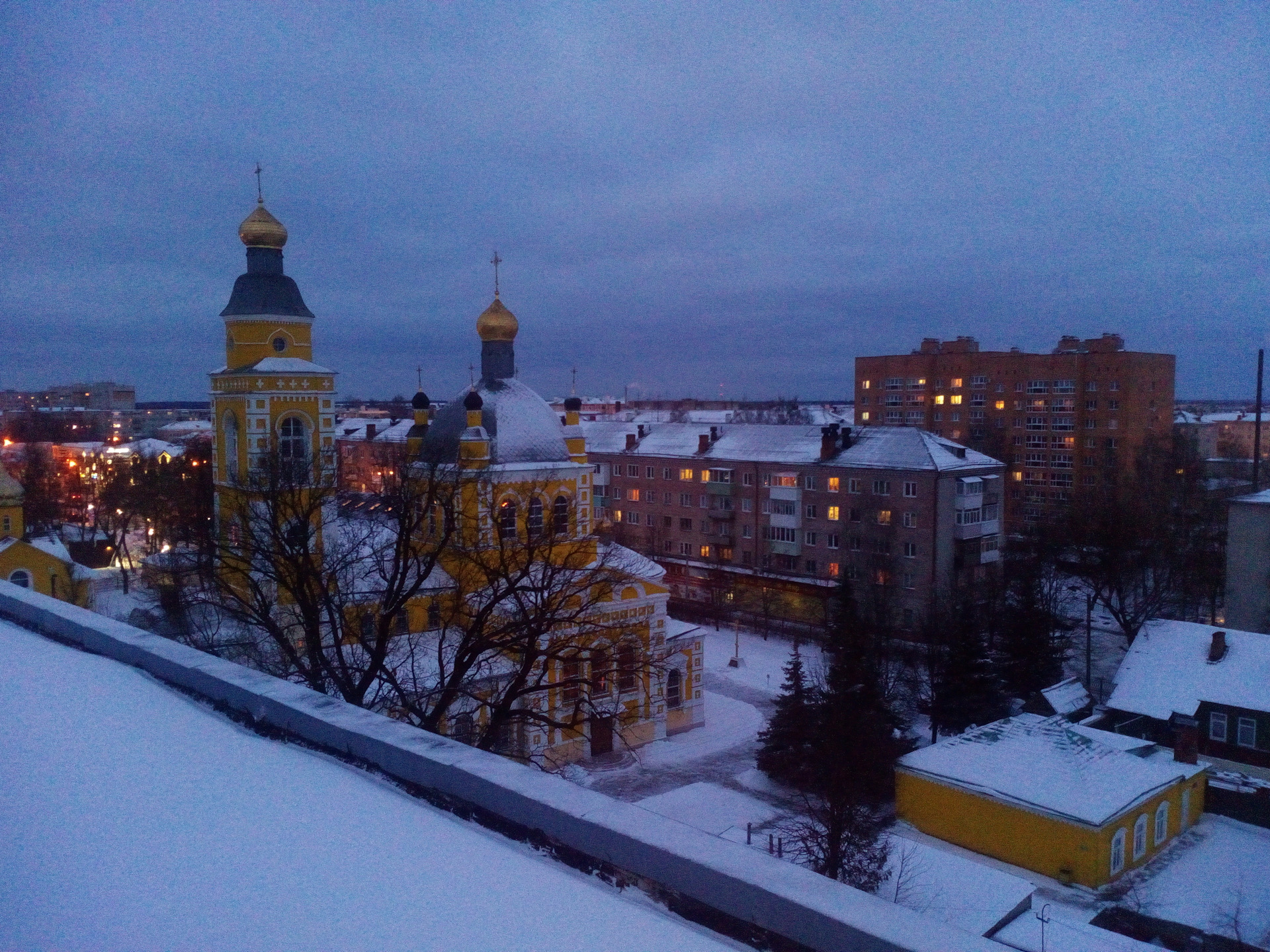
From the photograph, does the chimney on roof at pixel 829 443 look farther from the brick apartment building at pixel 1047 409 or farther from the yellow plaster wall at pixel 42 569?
the yellow plaster wall at pixel 42 569

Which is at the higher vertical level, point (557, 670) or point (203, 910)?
point (203, 910)

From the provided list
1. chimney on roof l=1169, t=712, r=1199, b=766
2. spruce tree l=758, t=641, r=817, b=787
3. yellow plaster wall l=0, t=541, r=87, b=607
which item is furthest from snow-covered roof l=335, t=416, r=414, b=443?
chimney on roof l=1169, t=712, r=1199, b=766

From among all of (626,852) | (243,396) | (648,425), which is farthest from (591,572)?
(648,425)

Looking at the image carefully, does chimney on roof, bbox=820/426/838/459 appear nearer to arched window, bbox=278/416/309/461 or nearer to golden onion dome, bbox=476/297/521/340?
golden onion dome, bbox=476/297/521/340

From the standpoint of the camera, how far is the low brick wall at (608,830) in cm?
252

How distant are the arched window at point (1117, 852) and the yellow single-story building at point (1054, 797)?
0.07 feet

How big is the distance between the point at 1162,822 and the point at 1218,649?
5924 mm

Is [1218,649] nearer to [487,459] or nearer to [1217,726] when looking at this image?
[1217,726]

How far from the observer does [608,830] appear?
3.04 metres

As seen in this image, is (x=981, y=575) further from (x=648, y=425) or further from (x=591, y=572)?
(x=591, y=572)

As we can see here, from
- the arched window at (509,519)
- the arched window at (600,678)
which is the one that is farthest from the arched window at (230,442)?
the arched window at (600,678)

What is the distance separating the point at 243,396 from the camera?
19.0 meters

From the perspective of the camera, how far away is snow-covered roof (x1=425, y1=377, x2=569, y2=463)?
19.6 m

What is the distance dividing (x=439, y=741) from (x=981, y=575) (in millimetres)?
29385
